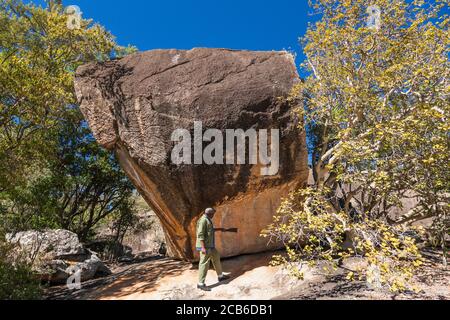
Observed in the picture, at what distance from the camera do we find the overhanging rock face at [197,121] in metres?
8.16

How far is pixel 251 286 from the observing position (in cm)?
749

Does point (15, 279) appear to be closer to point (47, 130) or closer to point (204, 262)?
point (204, 262)

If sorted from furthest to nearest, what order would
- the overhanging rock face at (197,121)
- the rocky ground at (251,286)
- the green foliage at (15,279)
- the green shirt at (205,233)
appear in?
the overhanging rock face at (197,121), the green shirt at (205,233), the green foliage at (15,279), the rocky ground at (251,286)

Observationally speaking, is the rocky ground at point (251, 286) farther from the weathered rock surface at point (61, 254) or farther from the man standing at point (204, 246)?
the weathered rock surface at point (61, 254)

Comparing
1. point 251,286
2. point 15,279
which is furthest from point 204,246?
point 15,279

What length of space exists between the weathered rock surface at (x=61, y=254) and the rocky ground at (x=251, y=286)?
4.14ft

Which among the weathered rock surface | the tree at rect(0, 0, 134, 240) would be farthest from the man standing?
the tree at rect(0, 0, 134, 240)

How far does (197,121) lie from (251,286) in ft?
13.4

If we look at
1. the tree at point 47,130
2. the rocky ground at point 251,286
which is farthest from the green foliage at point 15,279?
the tree at point 47,130

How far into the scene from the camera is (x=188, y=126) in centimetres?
807

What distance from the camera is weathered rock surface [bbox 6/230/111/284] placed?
1098 cm

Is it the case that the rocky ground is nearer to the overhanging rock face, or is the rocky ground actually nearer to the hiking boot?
the hiking boot
